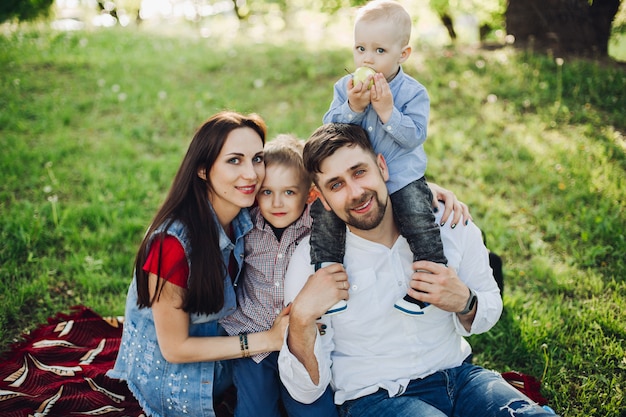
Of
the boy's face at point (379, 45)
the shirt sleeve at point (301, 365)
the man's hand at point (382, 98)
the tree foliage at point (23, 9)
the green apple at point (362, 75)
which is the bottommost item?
the shirt sleeve at point (301, 365)

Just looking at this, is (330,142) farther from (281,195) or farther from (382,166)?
(281,195)

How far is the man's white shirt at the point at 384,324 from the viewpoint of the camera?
9.29 feet

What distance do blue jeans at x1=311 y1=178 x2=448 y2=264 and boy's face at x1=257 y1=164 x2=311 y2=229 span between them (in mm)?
210

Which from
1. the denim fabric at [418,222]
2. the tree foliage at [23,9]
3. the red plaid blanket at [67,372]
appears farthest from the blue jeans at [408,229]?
the tree foliage at [23,9]

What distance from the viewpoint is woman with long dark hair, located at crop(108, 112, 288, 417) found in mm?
2752

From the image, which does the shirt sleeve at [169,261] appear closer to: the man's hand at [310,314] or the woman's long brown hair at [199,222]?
the woman's long brown hair at [199,222]

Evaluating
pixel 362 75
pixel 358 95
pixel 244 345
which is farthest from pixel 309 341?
pixel 362 75

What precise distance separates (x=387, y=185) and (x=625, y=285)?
2.43 m

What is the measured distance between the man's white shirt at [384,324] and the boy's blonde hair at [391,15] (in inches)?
47.7

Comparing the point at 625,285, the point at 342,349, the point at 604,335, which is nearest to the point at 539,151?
the point at 625,285

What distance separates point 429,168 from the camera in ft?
19.7

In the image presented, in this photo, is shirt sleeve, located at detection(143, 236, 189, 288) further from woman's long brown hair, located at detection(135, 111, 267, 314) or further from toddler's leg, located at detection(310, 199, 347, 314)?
toddler's leg, located at detection(310, 199, 347, 314)

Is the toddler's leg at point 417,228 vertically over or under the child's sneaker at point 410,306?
over

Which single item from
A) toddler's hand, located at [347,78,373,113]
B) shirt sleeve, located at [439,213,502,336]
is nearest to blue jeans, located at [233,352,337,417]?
shirt sleeve, located at [439,213,502,336]
